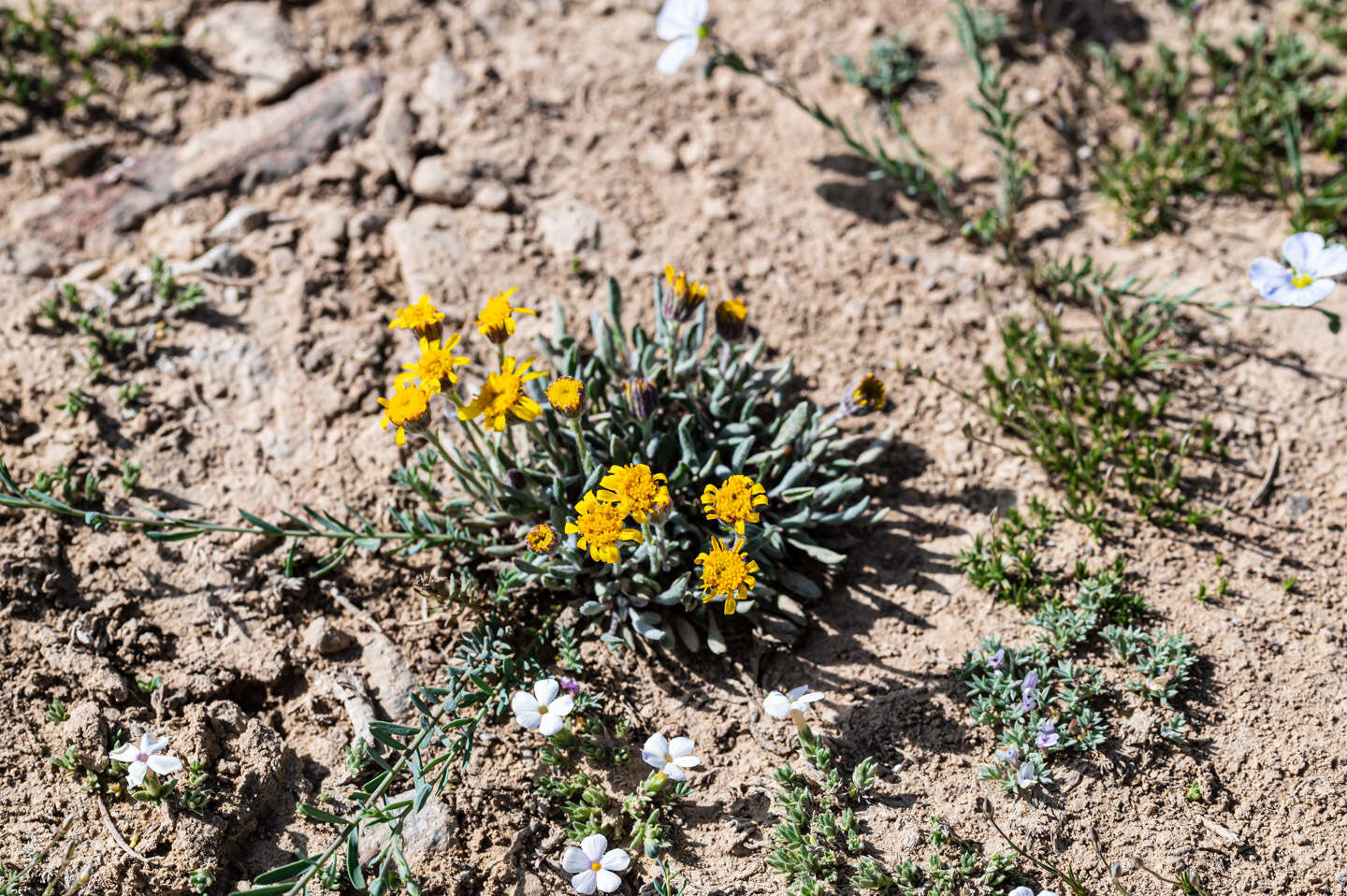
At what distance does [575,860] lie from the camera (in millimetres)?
3078

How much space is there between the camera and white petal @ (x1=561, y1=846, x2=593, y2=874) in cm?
307

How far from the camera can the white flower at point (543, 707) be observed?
311 centimetres

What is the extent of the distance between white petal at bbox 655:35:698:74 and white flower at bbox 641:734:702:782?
2.85 meters

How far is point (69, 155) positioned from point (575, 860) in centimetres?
394

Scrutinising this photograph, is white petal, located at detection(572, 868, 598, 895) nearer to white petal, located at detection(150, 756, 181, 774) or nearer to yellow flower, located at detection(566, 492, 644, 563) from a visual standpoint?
yellow flower, located at detection(566, 492, 644, 563)

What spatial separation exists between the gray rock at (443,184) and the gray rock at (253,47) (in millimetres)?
911

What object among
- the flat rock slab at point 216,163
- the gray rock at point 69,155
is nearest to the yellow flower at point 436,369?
the flat rock slab at point 216,163

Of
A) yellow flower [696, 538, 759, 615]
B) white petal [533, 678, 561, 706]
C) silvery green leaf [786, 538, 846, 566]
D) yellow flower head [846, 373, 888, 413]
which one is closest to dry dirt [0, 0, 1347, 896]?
silvery green leaf [786, 538, 846, 566]

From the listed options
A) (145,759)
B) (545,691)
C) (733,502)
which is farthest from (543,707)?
(145,759)

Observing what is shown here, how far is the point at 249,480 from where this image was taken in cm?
392

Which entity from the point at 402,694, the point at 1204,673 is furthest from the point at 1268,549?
the point at 402,694

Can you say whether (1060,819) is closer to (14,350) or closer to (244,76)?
(14,350)

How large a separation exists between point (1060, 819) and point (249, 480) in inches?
124

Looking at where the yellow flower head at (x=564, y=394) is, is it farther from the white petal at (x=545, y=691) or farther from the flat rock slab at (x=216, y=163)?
the flat rock slab at (x=216, y=163)
